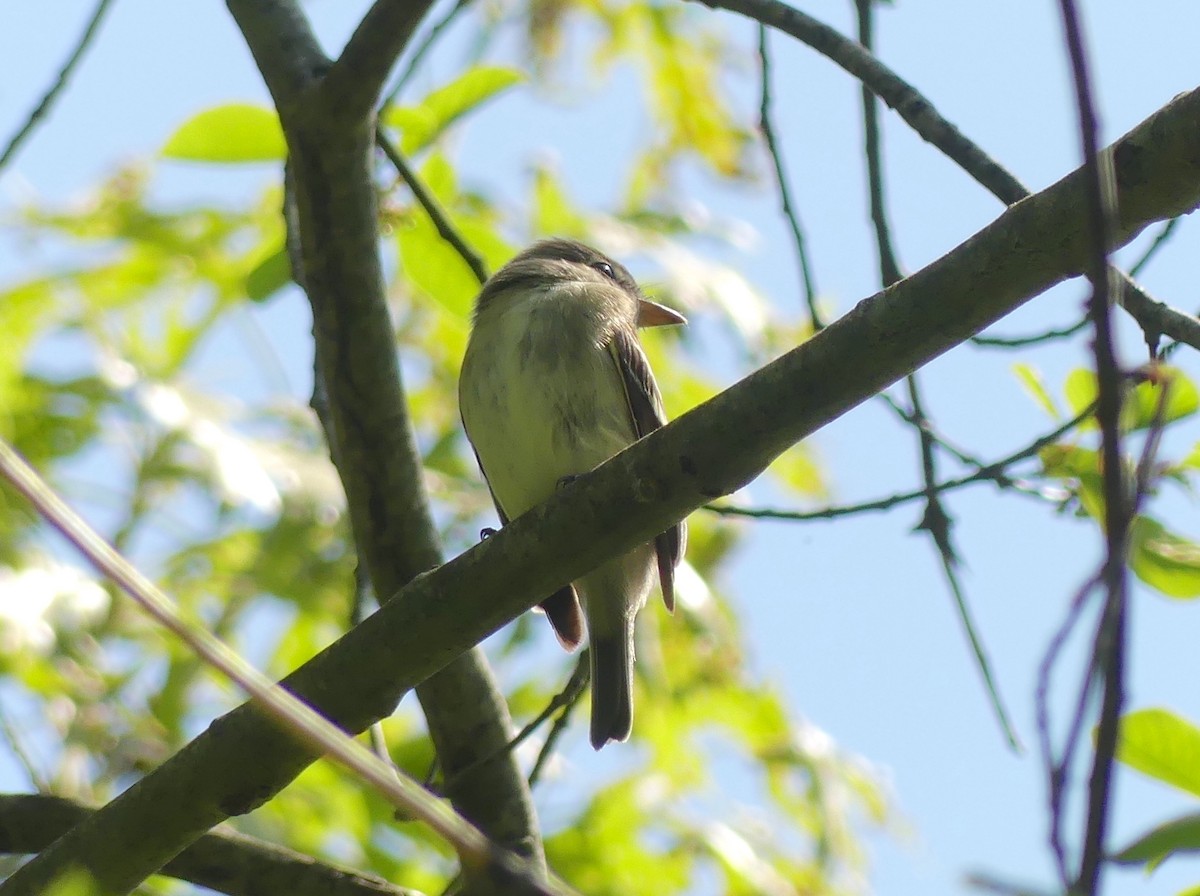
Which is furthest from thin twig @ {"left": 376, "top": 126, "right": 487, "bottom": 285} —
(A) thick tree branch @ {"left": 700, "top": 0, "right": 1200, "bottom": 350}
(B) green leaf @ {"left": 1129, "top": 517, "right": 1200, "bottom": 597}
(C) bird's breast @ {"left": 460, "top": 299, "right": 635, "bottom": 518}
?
(B) green leaf @ {"left": 1129, "top": 517, "right": 1200, "bottom": 597}

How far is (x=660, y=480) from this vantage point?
2.48 metres

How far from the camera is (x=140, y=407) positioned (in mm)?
5379

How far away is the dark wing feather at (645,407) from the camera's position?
4273mm

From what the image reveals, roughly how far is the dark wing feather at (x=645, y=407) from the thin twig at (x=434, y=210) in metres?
0.63

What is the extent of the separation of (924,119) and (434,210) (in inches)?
55.4

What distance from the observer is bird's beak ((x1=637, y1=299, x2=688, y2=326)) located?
5.61 metres

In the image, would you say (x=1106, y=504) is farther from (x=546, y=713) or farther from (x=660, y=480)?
(x=546, y=713)

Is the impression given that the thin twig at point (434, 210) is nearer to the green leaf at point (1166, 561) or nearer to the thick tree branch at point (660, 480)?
the thick tree branch at point (660, 480)

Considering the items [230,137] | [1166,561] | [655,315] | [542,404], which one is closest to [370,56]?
[230,137]

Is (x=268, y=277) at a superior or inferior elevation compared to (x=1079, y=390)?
superior

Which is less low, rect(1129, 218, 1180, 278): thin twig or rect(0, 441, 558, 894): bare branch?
rect(1129, 218, 1180, 278): thin twig

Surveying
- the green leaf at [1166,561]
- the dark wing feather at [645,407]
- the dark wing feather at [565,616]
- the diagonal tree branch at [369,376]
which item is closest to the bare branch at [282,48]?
the diagonal tree branch at [369,376]

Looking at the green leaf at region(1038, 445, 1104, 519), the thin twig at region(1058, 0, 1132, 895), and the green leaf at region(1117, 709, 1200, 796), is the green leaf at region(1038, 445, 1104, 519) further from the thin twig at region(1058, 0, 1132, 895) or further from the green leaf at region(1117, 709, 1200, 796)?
the thin twig at region(1058, 0, 1132, 895)

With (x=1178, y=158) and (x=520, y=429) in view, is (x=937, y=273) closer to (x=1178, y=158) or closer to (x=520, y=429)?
(x=1178, y=158)
